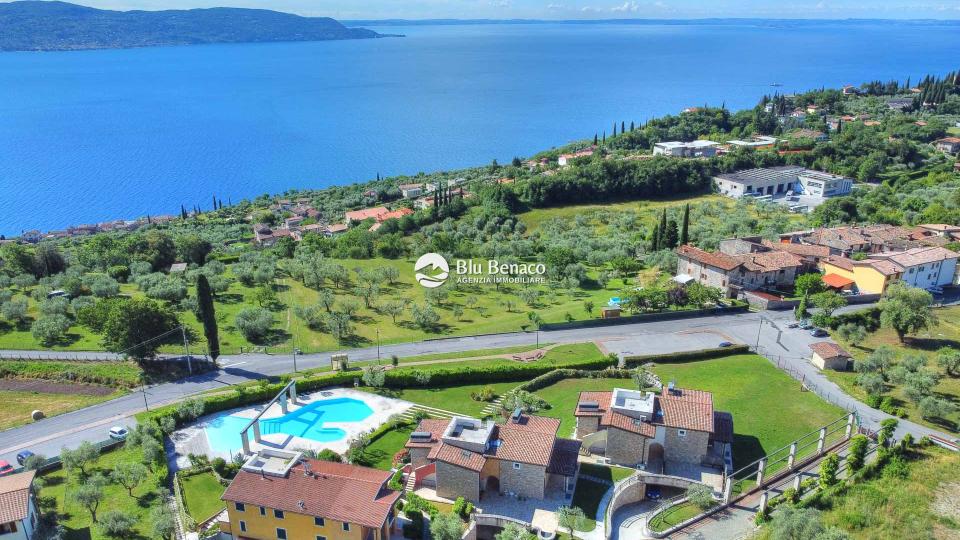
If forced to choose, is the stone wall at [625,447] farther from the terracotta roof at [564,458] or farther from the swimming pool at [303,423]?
the swimming pool at [303,423]

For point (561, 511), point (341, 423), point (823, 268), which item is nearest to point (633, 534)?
point (561, 511)

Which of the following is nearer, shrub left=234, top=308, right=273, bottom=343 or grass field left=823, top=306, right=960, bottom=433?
grass field left=823, top=306, right=960, bottom=433

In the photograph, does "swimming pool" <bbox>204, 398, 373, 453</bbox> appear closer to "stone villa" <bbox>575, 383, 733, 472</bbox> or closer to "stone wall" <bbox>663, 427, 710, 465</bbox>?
"stone villa" <bbox>575, 383, 733, 472</bbox>

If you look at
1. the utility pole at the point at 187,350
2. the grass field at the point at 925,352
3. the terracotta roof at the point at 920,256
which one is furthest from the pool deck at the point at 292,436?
the terracotta roof at the point at 920,256

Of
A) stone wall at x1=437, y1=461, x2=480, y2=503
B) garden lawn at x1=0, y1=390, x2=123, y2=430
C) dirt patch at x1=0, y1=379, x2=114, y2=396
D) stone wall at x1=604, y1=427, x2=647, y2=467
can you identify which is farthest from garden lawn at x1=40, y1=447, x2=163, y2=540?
stone wall at x1=604, y1=427, x2=647, y2=467

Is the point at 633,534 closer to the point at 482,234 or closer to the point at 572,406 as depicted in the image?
the point at 572,406

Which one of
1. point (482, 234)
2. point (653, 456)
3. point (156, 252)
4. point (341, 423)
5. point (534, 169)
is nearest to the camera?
point (653, 456)

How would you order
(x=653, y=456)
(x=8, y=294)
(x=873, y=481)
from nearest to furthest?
1. (x=873, y=481)
2. (x=653, y=456)
3. (x=8, y=294)
